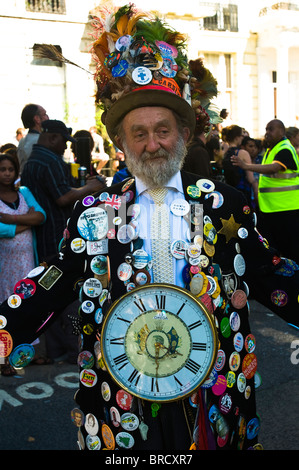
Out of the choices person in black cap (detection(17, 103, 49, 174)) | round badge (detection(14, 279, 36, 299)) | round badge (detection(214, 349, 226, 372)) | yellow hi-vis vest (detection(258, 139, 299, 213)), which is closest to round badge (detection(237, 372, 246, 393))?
round badge (detection(214, 349, 226, 372))

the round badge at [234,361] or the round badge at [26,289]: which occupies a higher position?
the round badge at [26,289]

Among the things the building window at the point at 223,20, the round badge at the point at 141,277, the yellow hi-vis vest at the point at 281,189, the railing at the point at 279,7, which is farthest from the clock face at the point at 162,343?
the railing at the point at 279,7

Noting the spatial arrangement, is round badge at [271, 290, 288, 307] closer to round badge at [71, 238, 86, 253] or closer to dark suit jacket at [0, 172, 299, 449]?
dark suit jacket at [0, 172, 299, 449]

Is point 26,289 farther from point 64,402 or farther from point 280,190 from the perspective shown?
point 280,190

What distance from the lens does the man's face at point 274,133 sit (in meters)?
6.85

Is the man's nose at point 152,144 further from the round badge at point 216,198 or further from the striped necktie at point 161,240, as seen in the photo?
the round badge at point 216,198

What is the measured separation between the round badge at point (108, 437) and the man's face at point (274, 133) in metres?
5.27

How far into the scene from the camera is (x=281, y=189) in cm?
685

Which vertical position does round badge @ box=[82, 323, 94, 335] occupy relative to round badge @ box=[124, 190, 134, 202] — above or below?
below

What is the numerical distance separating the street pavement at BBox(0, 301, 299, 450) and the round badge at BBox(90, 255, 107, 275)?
5.65ft

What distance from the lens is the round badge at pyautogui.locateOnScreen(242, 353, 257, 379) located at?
89.7 inches

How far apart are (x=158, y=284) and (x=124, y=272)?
20 centimetres

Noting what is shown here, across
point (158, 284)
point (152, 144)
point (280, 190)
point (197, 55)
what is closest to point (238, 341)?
point (158, 284)

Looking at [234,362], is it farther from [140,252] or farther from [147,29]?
[147,29]
